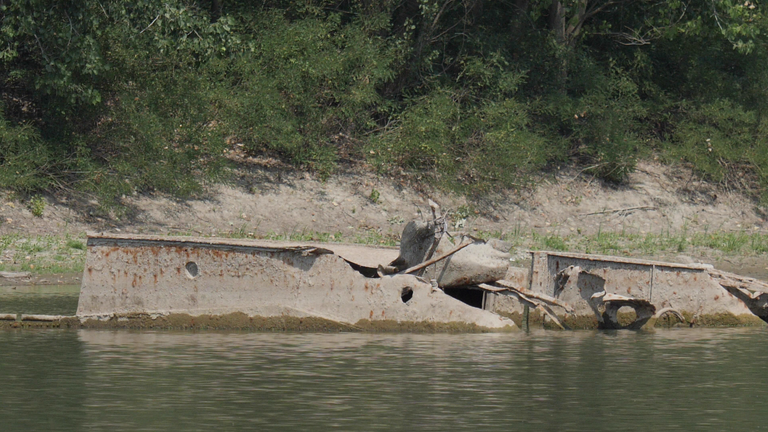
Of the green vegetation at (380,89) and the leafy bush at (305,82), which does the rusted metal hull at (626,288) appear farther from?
the leafy bush at (305,82)

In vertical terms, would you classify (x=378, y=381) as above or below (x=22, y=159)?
below

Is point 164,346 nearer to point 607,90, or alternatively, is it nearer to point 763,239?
point 763,239

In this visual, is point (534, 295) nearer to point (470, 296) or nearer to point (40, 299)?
point (470, 296)

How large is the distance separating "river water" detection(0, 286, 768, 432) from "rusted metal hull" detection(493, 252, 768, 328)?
1.74 feet

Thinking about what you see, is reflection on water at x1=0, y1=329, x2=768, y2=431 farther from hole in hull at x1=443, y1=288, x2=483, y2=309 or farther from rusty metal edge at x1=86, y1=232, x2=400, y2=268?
hole in hull at x1=443, y1=288, x2=483, y2=309

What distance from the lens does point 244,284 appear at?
12.2m

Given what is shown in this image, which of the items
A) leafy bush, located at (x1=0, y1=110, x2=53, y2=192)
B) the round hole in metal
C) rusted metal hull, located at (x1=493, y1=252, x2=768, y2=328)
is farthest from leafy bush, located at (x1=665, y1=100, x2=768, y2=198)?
the round hole in metal

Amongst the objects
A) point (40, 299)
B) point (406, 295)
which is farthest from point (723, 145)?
point (40, 299)

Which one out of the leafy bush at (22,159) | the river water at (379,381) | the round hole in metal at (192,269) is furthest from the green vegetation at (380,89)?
the river water at (379,381)

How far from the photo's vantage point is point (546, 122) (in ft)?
85.9

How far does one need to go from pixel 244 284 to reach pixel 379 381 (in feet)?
10.2

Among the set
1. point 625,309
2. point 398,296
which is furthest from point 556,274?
point 398,296

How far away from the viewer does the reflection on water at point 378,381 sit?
793 centimetres

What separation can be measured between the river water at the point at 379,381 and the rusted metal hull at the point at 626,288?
53 cm
